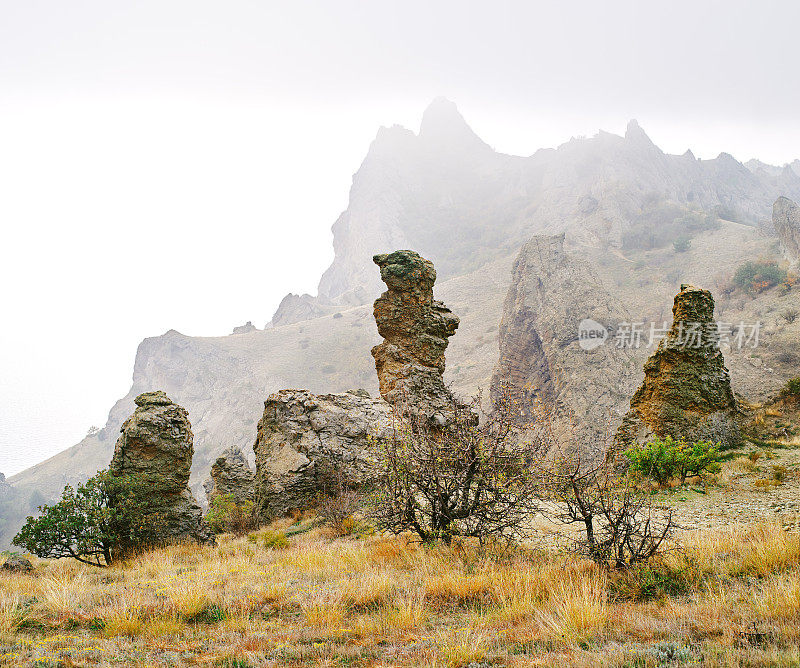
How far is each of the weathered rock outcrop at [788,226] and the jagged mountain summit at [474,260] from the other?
389cm

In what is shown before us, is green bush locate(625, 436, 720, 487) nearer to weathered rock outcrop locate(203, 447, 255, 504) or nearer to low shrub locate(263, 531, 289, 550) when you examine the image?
low shrub locate(263, 531, 289, 550)

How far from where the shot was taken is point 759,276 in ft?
147

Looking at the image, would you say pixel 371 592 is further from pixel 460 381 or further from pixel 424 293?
pixel 460 381

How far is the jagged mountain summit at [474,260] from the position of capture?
2341 inches

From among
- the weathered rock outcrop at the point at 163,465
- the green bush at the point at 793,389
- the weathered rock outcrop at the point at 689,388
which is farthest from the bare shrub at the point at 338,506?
the green bush at the point at 793,389

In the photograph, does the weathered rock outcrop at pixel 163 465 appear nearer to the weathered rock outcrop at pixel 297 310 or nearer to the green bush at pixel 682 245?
the green bush at pixel 682 245

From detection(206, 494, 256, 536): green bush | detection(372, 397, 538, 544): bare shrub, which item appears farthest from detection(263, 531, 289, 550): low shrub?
detection(206, 494, 256, 536): green bush

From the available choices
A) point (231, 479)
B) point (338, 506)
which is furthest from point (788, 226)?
point (231, 479)

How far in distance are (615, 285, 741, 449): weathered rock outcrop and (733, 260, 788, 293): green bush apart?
1463 inches

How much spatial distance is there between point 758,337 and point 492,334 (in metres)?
31.5

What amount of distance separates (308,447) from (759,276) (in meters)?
50.5

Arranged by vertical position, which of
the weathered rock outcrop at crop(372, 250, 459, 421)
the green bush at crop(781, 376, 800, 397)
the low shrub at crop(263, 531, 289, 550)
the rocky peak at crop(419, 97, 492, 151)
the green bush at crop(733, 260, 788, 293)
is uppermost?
the rocky peak at crop(419, 97, 492, 151)

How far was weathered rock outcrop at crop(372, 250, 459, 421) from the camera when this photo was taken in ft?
51.5

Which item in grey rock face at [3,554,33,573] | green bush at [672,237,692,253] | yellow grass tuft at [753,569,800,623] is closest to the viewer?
yellow grass tuft at [753,569,800,623]
